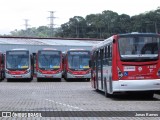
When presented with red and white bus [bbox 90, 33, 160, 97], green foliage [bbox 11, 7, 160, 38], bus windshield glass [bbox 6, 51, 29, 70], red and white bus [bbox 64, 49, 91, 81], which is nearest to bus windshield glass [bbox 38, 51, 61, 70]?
red and white bus [bbox 64, 49, 91, 81]

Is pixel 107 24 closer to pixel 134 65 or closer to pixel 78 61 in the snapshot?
pixel 78 61

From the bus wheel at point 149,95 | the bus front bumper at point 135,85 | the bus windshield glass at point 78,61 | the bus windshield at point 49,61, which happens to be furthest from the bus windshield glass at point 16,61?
the bus front bumper at point 135,85

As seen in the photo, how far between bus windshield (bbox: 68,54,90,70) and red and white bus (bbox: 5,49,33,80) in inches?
152

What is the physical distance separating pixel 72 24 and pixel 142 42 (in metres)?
88.6

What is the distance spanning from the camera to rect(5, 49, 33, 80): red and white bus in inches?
1758

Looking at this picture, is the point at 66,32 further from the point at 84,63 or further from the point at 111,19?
the point at 84,63

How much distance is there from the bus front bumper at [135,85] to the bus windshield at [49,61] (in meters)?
24.0

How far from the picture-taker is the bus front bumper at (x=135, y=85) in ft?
69.7

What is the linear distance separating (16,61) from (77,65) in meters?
5.62

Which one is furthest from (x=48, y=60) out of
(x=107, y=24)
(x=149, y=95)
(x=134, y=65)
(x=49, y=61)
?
(x=107, y=24)

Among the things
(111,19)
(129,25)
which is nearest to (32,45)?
(129,25)

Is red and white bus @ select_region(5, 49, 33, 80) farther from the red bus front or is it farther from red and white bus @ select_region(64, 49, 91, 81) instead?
the red bus front

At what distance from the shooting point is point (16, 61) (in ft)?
148

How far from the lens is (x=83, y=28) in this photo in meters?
109
